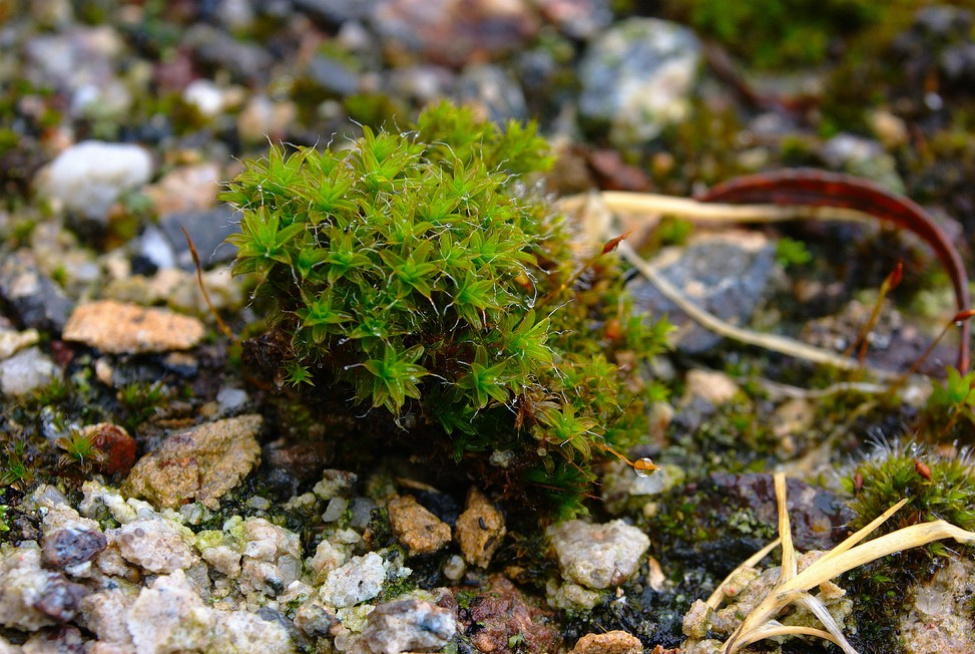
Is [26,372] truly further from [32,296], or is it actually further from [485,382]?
[485,382]

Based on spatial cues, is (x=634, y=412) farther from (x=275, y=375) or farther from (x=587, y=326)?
(x=275, y=375)

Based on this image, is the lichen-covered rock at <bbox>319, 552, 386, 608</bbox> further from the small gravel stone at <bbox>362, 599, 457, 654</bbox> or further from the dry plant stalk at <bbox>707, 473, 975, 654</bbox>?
the dry plant stalk at <bbox>707, 473, 975, 654</bbox>

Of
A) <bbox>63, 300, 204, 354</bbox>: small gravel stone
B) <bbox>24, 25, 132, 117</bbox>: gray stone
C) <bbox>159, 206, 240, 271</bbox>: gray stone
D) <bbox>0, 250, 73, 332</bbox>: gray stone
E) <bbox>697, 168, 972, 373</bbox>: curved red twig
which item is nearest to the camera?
<bbox>63, 300, 204, 354</bbox>: small gravel stone

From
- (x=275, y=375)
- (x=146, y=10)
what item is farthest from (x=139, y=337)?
(x=146, y=10)

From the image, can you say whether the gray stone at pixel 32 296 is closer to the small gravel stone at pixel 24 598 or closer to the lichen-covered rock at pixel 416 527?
the small gravel stone at pixel 24 598

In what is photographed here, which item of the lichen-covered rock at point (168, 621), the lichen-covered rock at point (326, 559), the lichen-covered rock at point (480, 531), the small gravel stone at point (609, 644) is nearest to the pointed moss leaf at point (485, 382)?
the lichen-covered rock at point (480, 531)

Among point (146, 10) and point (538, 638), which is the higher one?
point (146, 10)

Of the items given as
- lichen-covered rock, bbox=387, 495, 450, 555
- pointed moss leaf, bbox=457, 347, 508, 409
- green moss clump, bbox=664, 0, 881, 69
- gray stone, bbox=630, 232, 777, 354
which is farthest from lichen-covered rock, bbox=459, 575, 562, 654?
green moss clump, bbox=664, 0, 881, 69
